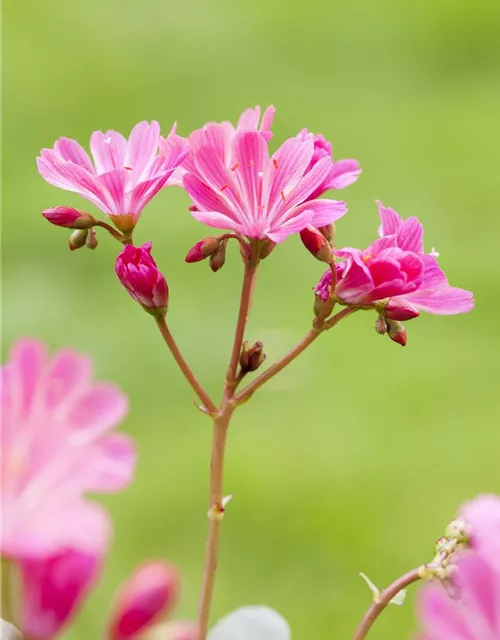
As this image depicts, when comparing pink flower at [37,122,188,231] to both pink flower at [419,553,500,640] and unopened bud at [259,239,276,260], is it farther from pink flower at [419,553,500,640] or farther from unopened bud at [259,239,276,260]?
pink flower at [419,553,500,640]

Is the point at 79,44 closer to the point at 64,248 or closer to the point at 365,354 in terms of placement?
the point at 64,248

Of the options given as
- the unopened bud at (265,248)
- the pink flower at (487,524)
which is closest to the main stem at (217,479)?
the unopened bud at (265,248)

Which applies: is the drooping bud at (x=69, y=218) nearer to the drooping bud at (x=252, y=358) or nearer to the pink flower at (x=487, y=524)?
the drooping bud at (x=252, y=358)

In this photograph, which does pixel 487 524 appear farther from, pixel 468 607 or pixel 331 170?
pixel 331 170

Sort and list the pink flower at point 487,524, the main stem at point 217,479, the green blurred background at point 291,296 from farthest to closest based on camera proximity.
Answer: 1. the green blurred background at point 291,296
2. the main stem at point 217,479
3. the pink flower at point 487,524

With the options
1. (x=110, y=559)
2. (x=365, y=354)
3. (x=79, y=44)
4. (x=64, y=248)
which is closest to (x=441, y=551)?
(x=110, y=559)

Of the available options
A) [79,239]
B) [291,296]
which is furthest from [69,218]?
[291,296]
